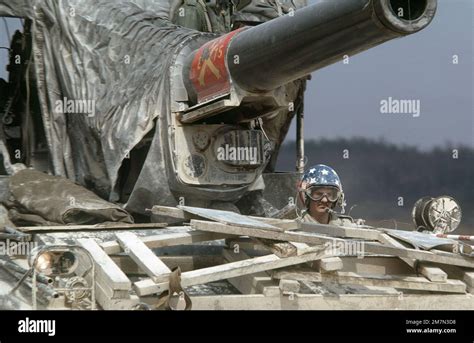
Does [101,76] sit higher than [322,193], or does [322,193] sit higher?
[101,76]

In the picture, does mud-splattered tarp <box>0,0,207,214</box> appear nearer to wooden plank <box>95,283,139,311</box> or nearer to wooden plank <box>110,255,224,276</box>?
wooden plank <box>110,255,224,276</box>

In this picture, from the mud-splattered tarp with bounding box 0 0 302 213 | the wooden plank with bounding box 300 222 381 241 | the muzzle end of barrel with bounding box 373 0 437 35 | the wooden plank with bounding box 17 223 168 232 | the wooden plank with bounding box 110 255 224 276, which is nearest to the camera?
the muzzle end of barrel with bounding box 373 0 437 35

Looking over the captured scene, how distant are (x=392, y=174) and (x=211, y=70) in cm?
831

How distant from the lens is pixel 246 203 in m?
9.36

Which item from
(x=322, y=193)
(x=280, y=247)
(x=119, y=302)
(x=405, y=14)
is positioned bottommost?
(x=119, y=302)

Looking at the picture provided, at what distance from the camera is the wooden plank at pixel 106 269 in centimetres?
588

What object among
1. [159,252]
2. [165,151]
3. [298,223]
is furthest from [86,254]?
[165,151]

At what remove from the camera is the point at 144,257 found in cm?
636

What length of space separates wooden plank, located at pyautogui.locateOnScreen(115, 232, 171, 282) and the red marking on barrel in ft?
5.26

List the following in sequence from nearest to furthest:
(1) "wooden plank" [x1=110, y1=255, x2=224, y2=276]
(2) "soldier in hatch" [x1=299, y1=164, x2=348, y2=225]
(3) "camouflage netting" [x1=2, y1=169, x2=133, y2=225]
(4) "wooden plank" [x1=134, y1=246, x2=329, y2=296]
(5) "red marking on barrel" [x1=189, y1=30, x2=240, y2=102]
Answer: (4) "wooden plank" [x1=134, y1=246, x2=329, y2=296], (1) "wooden plank" [x1=110, y1=255, x2=224, y2=276], (5) "red marking on barrel" [x1=189, y1=30, x2=240, y2=102], (2) "soldier in hatch" [x1=299, y1=164, x2=348, y2=225], (3) "camouflage netting" [x1=2, y1=169, x2=133, y2=225]

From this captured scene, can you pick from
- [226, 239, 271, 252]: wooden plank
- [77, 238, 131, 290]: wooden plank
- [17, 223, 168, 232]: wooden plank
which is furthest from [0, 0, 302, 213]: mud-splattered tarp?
[77, 238, 131, 290]: wooden plank

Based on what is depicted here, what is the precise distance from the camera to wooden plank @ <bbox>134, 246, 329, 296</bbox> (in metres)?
5.86

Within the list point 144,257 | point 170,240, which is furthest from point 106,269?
point 170,240

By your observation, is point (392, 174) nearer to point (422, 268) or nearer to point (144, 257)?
point (422, 268)
